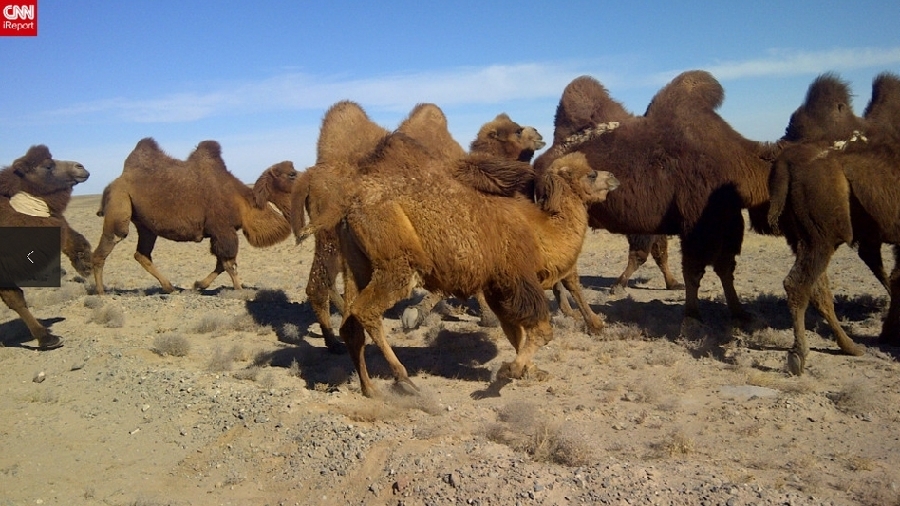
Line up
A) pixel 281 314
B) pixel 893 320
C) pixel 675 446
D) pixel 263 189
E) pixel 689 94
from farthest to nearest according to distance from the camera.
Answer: pixel 263 189 < pixel 281 314 < pixel 689 94 < pixel 893 320 < pixel 675 446

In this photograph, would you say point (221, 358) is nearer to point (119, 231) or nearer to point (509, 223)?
point (509, 223)

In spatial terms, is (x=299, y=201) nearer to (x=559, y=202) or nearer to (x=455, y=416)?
(x=559, y=202)

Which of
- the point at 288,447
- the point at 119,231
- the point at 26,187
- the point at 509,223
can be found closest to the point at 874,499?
the point at 509,223

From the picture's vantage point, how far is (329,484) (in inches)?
219

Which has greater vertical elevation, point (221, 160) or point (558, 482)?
point (221, 160)

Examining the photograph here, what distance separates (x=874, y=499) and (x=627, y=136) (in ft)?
20.3

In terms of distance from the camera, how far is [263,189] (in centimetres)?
1416

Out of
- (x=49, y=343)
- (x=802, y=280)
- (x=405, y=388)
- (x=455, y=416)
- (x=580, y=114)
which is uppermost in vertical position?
(x=580, y=114)

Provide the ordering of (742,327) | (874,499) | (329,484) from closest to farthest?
(874,499) < (329,484) < (742,327)

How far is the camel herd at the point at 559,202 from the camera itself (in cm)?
691

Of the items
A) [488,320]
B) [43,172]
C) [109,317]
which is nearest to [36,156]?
[43,172]

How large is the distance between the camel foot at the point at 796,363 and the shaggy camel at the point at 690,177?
2.00 metres

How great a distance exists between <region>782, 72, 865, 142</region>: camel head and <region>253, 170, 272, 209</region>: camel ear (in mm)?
9140

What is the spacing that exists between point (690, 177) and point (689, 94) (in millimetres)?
1367
